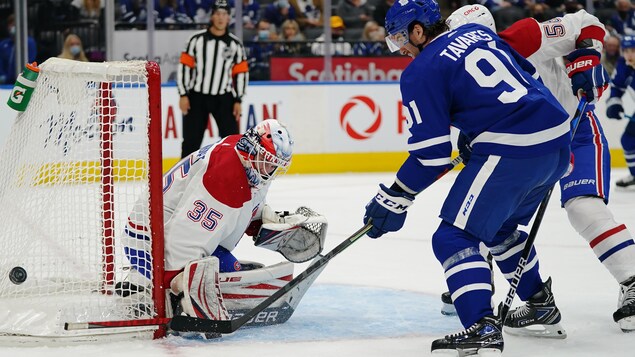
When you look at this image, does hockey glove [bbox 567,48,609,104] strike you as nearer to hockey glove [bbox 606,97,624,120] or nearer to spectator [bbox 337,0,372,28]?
hockey glove [bbox 606,97,624,120]

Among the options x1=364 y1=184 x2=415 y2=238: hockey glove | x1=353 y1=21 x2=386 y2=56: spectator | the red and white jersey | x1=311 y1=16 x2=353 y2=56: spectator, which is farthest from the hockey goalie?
x1=353 y1=21 x2=386 y2=56: spectator

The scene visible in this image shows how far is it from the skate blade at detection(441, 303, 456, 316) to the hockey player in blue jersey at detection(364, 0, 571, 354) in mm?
611

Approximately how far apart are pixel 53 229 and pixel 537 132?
1381mm

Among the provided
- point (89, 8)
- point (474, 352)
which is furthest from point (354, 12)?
point (474, 352)

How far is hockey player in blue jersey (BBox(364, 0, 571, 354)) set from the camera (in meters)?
2.62

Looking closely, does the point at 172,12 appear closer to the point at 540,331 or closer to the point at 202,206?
the point at 202,206

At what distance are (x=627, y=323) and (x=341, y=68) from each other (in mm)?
5292

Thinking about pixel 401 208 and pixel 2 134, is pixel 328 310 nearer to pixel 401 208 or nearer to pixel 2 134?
pixel 401 208

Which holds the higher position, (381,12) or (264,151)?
(381,12)

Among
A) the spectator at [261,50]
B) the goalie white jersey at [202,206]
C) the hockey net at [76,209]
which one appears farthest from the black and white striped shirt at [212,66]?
the goalie white jersey at [202,206]

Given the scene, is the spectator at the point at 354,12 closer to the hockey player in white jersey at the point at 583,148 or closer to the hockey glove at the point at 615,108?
the hockey glove at the point at 615,108

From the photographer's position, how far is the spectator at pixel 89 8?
24.8 ft

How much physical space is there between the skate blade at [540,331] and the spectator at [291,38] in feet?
17.1

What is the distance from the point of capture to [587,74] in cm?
323
